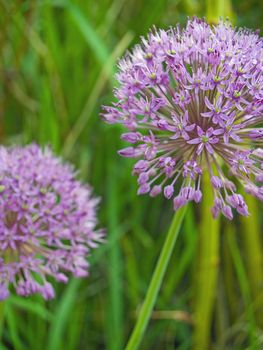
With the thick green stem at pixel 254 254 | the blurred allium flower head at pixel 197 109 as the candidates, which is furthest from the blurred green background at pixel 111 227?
the blurred allium flower head at pixel 197 109

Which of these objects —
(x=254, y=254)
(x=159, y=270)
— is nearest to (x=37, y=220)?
(x=159, y=270)

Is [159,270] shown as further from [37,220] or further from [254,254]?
[254,254]

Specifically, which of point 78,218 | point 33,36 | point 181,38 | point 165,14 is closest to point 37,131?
point 33,36

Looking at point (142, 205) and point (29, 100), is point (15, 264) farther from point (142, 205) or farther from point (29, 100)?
point (29, 100)

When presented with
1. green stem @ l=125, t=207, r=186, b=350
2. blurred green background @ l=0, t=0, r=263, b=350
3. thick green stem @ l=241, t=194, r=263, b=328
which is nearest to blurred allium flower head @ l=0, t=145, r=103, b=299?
green stem @ l=125, t=207, r=186, b=350

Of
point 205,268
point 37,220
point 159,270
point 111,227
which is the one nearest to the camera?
point 159,270

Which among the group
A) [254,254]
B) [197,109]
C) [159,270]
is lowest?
[159,270]

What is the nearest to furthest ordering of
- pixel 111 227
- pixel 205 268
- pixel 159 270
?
pixel 159 270 → pixel 205 268 → pixel 111 227
